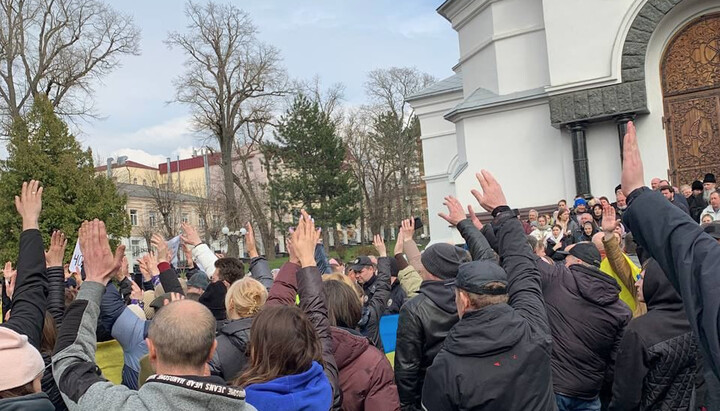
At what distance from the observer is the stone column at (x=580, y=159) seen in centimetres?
1706

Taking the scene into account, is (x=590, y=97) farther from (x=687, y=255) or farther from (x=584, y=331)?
(x=687, y=255)

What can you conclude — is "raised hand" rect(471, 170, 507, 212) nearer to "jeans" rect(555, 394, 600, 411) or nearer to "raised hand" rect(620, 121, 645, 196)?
"raised hand" rect(620, 121, 645, 196)

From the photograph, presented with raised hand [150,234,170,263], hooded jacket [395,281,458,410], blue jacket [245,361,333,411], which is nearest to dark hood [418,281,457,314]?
hooded jacket [395,281,458,410]

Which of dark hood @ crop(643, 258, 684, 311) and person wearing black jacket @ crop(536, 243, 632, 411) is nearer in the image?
dark hood @ crop(643, 258, 684, 311)

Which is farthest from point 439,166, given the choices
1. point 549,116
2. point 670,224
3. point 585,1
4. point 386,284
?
point 670,224

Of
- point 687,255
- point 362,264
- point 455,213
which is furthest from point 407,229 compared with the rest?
point 687,255

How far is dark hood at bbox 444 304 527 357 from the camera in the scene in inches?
131

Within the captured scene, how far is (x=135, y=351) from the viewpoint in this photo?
4625mm

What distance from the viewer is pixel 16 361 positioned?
2643mm

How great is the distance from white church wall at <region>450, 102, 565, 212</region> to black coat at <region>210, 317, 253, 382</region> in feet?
50.0

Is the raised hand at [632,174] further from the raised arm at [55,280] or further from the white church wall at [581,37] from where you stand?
the white church wall at [581,37]

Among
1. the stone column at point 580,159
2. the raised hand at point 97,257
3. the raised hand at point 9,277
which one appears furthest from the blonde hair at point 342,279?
the stone column at point 580,159

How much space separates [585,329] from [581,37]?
1395 centimetres

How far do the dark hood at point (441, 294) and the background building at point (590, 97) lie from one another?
13.5 m
